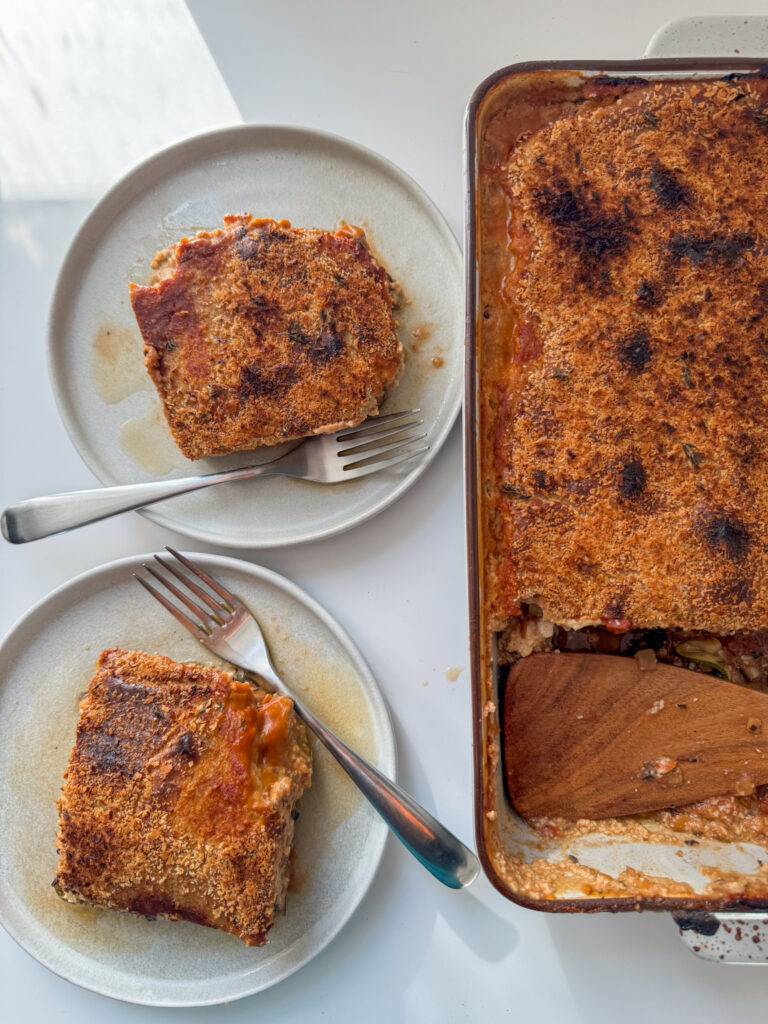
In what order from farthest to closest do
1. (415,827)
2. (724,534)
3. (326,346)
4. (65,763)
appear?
(65,763) → (326,346) → (415,827) → (724,534)

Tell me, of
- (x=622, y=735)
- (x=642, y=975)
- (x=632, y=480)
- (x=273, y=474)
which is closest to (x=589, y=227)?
(x=632, y=480)

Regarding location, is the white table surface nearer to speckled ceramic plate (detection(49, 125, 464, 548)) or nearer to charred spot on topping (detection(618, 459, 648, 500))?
speckled ceramic plate (detection(49, 125, 464, 548))

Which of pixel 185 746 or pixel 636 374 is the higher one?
pixel 636 374

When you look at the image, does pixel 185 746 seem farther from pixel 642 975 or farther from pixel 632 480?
pixel 642 975

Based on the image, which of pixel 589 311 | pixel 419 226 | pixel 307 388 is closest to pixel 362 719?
pixel 307 388

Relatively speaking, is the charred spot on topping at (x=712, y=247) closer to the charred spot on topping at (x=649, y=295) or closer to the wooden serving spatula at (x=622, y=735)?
the charred spot on topping at (x=649, y=295)

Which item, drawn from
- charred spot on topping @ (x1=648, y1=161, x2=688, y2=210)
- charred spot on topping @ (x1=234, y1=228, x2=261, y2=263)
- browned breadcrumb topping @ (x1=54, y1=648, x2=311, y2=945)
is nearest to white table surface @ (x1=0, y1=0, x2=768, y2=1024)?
browned breadcrumb topping @ (x1=54, y1=648, x2=311, y2=945)

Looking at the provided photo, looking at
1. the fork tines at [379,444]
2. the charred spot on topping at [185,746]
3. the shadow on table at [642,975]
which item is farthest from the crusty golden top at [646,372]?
the shadow on table at [642,975]
